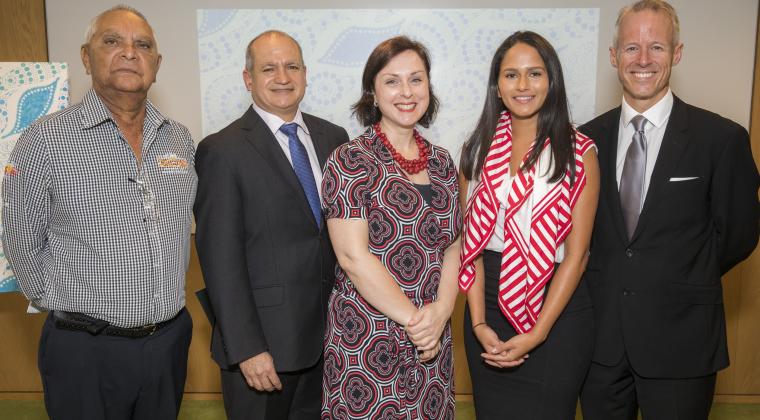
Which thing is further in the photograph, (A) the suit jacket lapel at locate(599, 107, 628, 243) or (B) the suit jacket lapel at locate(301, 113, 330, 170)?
(B) the suit jacket lapel at locate(301, 113, 330, 170)

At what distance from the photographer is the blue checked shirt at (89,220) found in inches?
78.8

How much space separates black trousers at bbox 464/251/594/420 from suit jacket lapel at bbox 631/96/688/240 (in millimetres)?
358

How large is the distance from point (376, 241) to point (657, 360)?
3.92 feet

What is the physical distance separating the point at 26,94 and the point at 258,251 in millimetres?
1926

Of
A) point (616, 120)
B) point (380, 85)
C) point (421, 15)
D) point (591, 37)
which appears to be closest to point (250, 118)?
point (380, 85)

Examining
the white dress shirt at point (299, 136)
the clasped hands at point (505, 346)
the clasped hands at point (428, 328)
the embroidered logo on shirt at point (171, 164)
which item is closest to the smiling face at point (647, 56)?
the clasped hands at point (505, 346)

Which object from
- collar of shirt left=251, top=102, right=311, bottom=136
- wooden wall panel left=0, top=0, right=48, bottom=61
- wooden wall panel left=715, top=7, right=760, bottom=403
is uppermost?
wooden wall panel left=0, top=0, right=48, bottom=61

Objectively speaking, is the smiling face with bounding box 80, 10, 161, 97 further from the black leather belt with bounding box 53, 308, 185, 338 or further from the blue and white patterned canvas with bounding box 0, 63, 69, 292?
the blue and white patterned canvas with bounding box 0, 63, 69, 292

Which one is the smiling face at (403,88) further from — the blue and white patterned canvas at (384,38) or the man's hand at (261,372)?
the blue and white patterned canvas at (384,38)

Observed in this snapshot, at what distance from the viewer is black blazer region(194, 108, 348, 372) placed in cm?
202

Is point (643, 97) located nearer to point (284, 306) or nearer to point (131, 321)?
point (284, 306)

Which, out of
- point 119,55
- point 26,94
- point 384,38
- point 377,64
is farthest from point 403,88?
point 26,94

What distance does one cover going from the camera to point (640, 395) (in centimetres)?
222

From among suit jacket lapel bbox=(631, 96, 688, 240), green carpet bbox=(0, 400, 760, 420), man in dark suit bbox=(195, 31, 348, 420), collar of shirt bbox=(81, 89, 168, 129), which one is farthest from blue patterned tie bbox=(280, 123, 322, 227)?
green carpet bbox=(0, 400, 760, 420)
